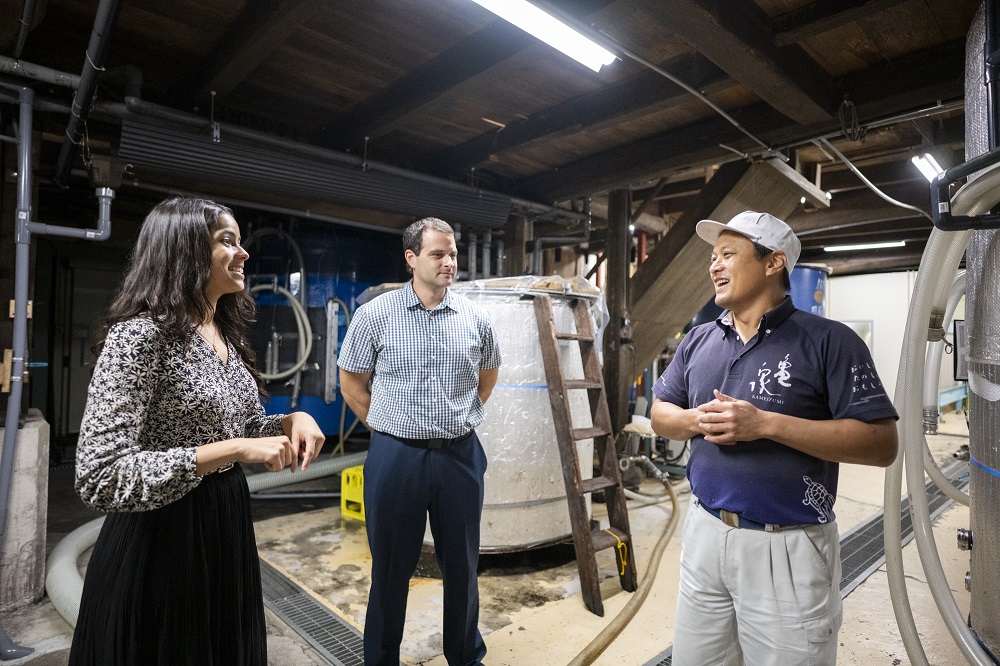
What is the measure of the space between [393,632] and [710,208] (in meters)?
3.41

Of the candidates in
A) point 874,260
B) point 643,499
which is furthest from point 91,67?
point 874,260

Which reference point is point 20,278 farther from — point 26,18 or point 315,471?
point 315,471

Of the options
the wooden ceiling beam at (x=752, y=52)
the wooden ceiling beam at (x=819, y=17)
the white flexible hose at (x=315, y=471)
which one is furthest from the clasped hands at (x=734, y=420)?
the white flexible hose at (x=315, y=471)

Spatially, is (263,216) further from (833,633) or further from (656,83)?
(833,633)

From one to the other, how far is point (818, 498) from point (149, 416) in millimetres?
1627

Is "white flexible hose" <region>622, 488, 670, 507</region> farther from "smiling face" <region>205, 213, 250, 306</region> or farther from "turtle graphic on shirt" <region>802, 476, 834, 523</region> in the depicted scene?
"smiling face" <region>205, 213, 250, 306</region>

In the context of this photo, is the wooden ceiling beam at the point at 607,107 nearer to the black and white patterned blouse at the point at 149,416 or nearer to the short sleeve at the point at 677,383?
the short sleeve at the point at 677,383

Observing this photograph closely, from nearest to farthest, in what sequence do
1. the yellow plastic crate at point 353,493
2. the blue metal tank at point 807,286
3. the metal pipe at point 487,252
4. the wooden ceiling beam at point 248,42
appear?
the wooden ceiling beam at point 248,42
the yellow plastic crate at point 353,493
the metal pipe at point 487,252
the blue metal tank at point 807,286

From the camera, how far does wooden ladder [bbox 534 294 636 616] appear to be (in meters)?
2.91

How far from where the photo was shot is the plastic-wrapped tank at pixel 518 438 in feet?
10.5

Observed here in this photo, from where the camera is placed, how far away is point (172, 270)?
4.26ft

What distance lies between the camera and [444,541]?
217cm

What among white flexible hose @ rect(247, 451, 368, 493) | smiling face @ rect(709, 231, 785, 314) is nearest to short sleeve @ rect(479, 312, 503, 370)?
smiling face @ rect(709, 231, 785, 314)

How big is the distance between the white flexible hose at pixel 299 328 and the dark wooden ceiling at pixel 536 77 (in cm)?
136
